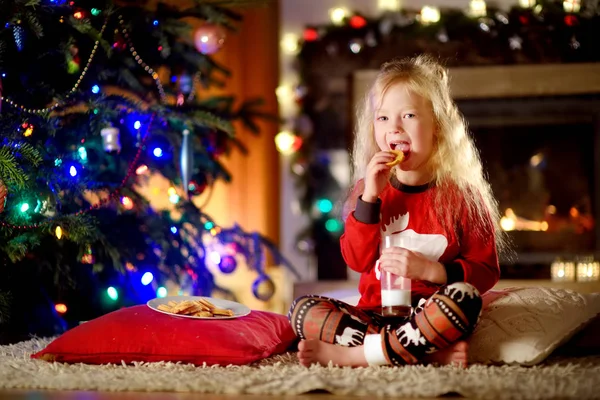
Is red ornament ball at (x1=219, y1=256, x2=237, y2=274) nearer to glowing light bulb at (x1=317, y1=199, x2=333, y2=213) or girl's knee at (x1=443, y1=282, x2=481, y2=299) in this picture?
glowing light bulb at (x1=317, y1=199, x2=333, y2=213)

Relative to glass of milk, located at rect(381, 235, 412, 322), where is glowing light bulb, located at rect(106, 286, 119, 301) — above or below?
below

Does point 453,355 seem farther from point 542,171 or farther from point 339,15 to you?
point 339,15

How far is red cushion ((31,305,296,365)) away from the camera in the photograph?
1.64 metres

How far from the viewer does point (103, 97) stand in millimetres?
2170

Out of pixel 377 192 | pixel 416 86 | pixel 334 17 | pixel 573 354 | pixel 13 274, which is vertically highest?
pixel 334 17

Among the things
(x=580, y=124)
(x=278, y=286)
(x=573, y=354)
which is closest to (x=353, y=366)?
(x=573, y=354)

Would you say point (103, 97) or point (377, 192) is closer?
point (377, 192)

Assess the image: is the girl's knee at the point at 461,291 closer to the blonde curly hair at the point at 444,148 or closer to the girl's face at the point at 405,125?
the blonde curly hair at the point at 444,148

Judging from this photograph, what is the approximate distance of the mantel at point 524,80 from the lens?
3.28 metres

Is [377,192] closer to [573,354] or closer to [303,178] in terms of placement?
[573,354]

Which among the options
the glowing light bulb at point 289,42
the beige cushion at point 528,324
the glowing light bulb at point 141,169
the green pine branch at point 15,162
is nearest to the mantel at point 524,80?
the glowing light bulb at point 289,42

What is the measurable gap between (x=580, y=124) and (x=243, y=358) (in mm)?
2327

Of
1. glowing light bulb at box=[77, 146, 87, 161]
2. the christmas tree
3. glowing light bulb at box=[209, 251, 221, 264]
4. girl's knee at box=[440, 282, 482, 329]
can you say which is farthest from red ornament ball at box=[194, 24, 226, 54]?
girl's knee at box=[440, 282, 482, 329]

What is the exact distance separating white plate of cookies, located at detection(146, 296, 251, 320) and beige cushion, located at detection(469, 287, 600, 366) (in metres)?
0.58
